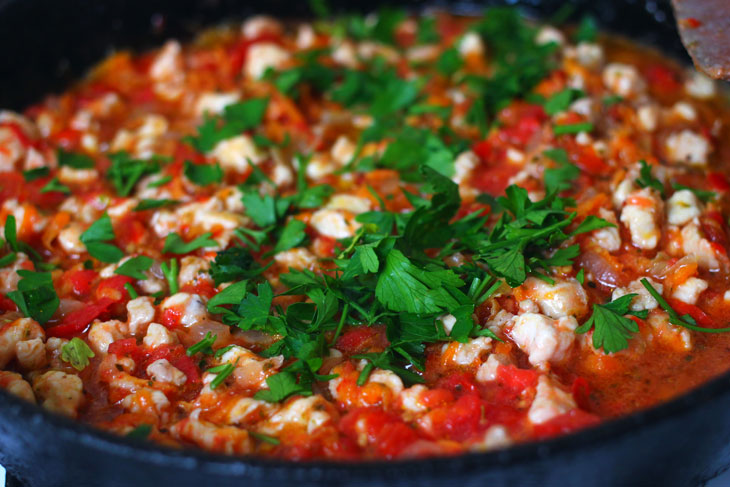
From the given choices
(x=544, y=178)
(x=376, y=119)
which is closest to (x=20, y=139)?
(x=376, y=119)

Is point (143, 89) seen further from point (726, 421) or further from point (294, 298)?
point (726, 421)

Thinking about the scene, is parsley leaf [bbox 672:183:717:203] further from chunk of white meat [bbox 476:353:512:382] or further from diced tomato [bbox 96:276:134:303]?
diced tomato [bbox 96:276:134:303]

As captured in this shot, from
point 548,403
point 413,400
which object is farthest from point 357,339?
point 548,403

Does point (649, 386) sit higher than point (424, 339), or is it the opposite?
point (424, 339)

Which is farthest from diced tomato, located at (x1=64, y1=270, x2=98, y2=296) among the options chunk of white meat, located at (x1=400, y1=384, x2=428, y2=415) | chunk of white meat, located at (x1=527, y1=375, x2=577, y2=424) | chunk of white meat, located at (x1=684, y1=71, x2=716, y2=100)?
chunk of white meat, located at (x1=684, y1=71, x2=716, y2=100)

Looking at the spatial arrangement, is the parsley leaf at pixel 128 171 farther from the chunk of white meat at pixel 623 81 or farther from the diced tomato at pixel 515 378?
the chunk of white meat at pixel 623 81

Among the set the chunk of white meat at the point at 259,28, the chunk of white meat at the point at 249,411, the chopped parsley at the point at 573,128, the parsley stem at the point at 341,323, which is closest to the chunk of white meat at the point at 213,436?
the chunk of white meat at the point at 249,411

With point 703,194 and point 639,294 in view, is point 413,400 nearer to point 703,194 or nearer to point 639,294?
point 639,294
